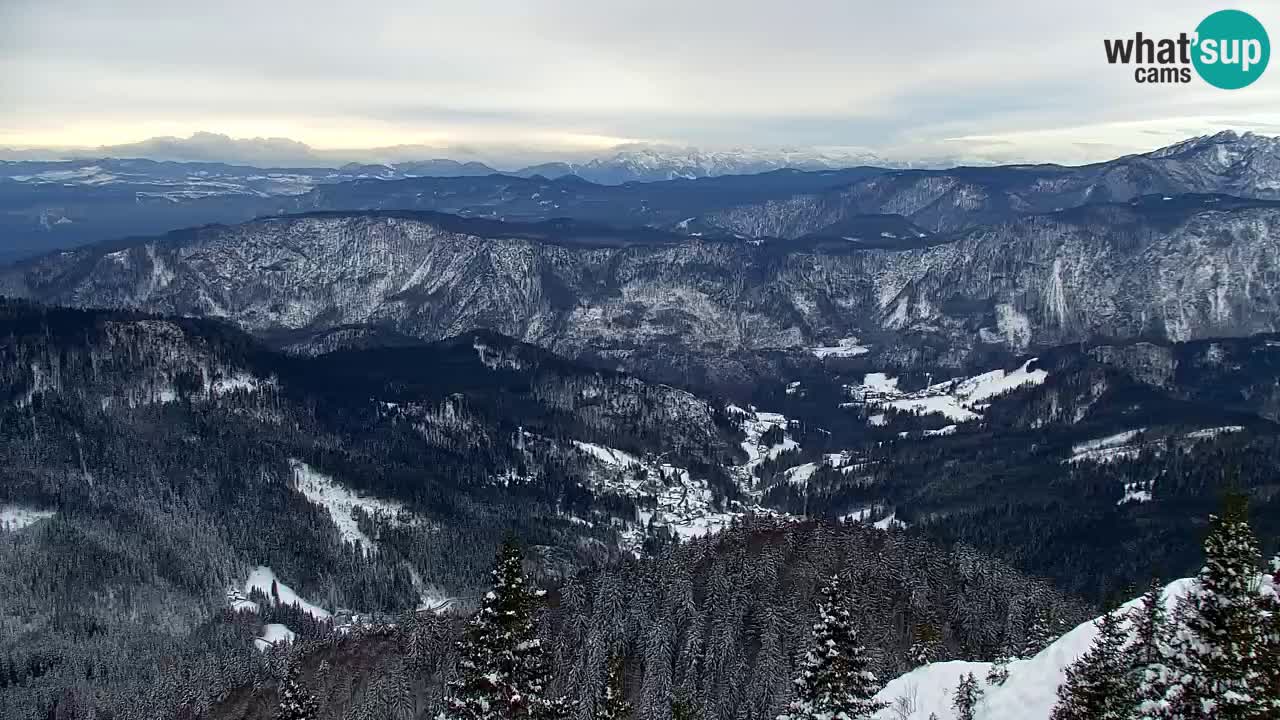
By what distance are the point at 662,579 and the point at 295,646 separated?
281 feet

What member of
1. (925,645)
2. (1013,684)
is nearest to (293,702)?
(1013,684)

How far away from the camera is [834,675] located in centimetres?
4750

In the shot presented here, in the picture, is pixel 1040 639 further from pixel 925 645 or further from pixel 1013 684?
pixel 1013 684

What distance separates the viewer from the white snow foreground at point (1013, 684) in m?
65.0

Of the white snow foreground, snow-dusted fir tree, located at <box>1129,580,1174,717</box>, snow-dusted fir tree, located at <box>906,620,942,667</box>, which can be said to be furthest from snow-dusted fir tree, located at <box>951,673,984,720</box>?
snow-dusted fir tree, located at <box>906,620,942,667</box>

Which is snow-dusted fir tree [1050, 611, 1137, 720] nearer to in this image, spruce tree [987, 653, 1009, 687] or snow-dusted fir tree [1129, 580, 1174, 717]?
snow-dusted fir tree [1129, 580, 1174, 717]

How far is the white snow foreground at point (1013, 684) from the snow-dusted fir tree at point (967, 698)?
1.82 feet

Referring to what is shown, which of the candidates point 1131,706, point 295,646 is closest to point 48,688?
point 295,646

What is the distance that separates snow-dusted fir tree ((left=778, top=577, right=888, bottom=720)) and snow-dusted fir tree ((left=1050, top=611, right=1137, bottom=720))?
39.5ft

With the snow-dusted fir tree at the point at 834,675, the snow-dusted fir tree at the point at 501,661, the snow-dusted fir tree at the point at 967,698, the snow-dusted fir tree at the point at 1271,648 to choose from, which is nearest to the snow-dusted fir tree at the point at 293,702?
the snow-dusted fir tree at the point at 501,661

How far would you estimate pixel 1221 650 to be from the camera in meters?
36.7

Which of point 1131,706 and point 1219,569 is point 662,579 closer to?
point 1131,706

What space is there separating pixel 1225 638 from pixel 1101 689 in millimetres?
14340

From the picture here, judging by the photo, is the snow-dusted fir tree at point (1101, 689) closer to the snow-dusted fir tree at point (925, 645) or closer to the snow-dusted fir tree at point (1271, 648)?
the snow-dusted fir tree at point (1271, 648)
